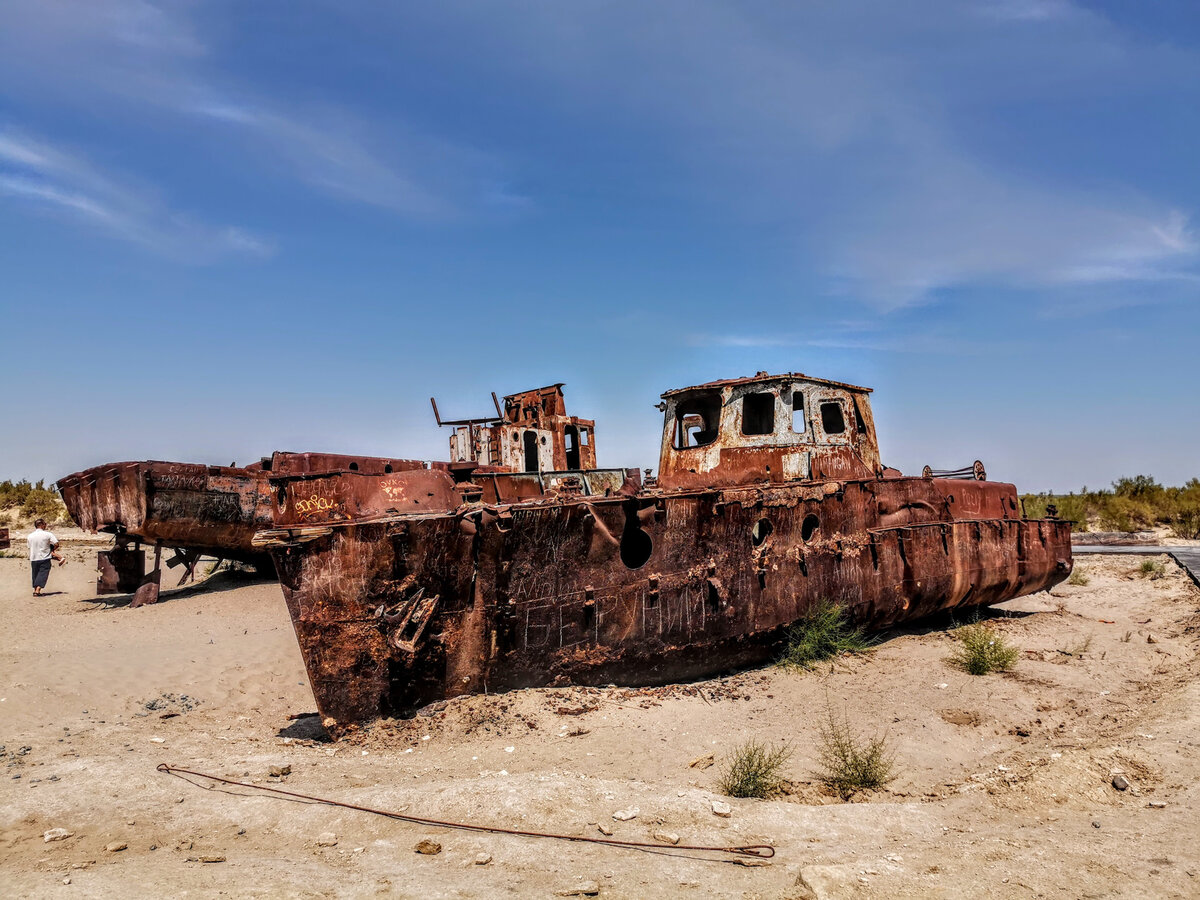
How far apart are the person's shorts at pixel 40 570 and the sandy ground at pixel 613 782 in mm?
4936

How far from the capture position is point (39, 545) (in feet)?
37.6

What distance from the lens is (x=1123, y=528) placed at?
22516 mm

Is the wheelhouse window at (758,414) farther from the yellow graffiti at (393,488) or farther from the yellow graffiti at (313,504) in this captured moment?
the yellow graffiti at (313,504)

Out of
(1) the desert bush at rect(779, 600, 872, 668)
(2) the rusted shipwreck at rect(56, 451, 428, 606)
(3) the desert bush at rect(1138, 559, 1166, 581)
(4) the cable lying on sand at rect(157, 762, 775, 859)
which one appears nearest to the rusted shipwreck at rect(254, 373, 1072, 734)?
(1) the desert bush at rect(779, 600, 872, 668)

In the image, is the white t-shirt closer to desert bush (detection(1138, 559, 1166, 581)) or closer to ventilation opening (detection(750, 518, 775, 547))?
ventilation opening (detection(750, 518, 775, 547))

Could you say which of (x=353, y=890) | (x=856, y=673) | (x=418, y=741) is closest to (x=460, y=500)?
(x=418, y=741)

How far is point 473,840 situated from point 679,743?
72.6 inches

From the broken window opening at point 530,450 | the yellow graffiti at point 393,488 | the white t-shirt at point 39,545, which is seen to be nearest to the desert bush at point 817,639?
the yellow graffiti at point 393,488

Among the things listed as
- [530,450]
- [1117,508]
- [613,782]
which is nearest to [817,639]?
[613,782]

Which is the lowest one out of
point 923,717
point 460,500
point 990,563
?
point 923,717

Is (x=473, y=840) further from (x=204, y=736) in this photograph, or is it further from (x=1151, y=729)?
(x=1151, y=729)

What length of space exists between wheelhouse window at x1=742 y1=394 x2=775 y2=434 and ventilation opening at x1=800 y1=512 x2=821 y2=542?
1.27 meters

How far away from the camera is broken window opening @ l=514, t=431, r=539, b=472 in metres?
13.3

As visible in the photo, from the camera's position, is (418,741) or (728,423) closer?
(418,741)
